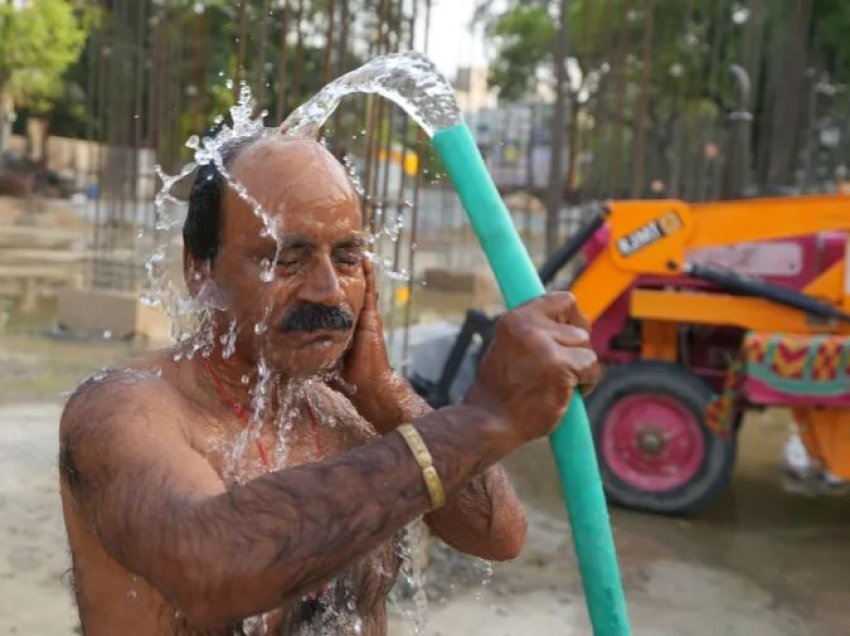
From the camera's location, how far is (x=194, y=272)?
4.87ft

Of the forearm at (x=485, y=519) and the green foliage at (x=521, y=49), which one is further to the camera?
the green foliage at (x=521, y=49)

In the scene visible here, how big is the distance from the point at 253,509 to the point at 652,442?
182 inches

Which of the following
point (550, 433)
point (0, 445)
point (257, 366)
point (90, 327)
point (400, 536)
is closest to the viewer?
point (550, 433)

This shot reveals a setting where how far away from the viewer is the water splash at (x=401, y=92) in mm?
1415

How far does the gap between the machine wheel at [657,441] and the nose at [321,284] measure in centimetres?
426

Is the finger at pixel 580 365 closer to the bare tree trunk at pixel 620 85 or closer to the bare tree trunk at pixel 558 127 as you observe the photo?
the bare tree trunk at pixel 620 85

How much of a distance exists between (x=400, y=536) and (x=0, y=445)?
4598mm

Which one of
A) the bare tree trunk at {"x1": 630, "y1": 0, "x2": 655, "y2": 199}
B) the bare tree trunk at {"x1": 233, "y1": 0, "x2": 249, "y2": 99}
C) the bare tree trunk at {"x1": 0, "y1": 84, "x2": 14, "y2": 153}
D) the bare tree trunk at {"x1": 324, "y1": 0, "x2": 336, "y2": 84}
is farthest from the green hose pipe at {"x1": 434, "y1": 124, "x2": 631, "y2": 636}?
the bare tree trunk at {"x1": 0, "y1": 84, "x2": 14, "y2": 153}

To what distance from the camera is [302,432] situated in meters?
1.54

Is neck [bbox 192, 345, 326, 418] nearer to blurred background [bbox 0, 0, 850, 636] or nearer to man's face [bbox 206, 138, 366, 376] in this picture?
man's face [bbox 206, 138, 366, 376]

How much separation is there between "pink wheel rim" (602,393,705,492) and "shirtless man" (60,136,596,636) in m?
4.04

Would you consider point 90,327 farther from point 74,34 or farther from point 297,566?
point 74,34

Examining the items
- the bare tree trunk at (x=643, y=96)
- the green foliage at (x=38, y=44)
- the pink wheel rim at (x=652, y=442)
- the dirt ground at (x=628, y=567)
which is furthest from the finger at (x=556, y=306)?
the green foliage at (x=38, y=44)

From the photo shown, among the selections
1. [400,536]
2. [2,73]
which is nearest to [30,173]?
[2,73]
